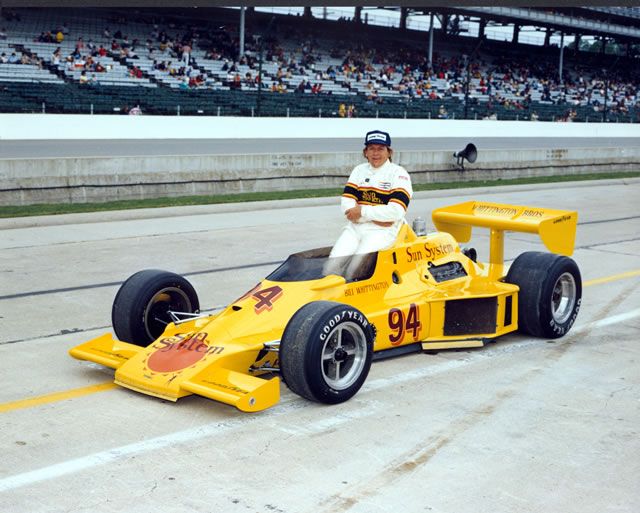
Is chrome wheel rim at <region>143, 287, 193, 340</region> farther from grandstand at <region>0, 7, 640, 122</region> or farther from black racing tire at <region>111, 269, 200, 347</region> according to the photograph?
grandstand at <region>0, 7, 640, 122</region>

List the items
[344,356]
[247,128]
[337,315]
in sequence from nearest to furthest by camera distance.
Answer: [337,315], [344,356], [247,128]

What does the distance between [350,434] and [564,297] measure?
341 centimetres

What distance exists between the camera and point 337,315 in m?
6.14

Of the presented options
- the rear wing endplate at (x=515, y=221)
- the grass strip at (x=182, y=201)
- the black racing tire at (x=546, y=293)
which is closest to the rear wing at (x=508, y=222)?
the rear wing endplate at (x=515, y=221)

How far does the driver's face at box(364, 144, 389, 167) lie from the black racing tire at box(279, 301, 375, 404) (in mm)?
1788

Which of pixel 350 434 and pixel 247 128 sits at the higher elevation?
pixel 247 128

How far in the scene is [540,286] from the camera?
796 centimetres

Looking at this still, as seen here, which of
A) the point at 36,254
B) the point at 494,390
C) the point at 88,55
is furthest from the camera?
the point at 88,55

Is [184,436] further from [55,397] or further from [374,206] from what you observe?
[374,206]

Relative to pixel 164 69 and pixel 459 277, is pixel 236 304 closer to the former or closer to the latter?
pixel 459 277

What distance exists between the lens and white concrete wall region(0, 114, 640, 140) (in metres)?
26.7

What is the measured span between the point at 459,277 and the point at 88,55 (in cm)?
2964

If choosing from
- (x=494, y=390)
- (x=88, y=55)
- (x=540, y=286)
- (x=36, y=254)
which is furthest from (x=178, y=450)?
(x=88, y=55)

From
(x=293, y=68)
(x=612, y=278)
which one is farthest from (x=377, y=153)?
(x=293, y=68)
